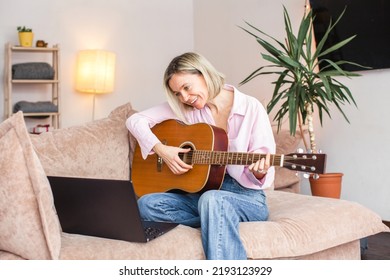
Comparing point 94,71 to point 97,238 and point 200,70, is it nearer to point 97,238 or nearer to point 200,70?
Answer: point 200,70

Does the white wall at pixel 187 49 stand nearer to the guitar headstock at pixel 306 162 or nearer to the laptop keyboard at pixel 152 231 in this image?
the guitar headstock at pixel 306 162

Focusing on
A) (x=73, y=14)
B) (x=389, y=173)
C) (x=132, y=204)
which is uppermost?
(x=73, y=14)

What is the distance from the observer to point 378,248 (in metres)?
3.16

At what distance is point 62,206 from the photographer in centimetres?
188

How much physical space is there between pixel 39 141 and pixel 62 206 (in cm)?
39

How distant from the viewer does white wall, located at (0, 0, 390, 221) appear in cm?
363

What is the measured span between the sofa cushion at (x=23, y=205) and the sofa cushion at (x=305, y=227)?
2.04ft

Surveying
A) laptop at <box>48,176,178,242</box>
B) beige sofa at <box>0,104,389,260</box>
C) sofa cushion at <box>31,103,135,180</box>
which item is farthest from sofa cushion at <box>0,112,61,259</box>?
sofa cushion at <box>31,103,135,180</box>

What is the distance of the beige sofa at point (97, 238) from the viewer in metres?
1.67

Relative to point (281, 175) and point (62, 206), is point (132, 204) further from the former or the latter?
point (281, 175)

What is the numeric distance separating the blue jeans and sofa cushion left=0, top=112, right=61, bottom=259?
458mm

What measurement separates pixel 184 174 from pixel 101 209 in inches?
17.2

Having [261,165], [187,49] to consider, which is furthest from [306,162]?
[187,49]
